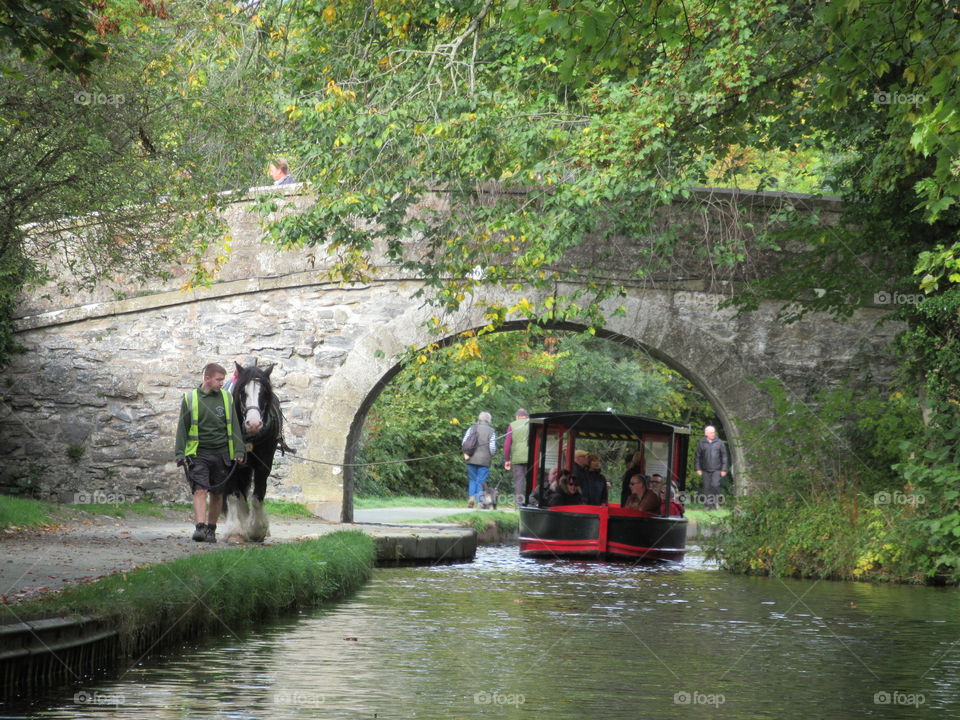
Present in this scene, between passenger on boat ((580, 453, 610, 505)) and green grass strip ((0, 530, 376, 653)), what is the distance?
6347 mm

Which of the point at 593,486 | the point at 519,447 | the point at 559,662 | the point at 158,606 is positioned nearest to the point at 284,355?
the point at 593,486

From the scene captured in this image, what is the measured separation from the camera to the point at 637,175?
11578mm

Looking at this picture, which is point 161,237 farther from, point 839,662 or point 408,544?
point 839,662

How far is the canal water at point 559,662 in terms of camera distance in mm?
5277

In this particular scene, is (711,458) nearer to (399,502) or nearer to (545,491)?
(399,502)

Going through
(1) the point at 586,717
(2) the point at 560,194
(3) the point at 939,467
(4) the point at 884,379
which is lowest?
(1) the point at 586,717

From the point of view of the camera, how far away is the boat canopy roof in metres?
15.9

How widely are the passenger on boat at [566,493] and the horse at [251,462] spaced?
5.64m

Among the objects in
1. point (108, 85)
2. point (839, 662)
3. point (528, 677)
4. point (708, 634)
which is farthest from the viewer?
point (108, 85)

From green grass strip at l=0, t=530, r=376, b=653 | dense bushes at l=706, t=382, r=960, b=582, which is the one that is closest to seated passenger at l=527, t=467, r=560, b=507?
dense bushes at l=706, t=382, r=960, b=582

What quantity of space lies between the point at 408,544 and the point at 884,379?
20.9 feet

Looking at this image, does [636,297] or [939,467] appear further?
[636,297]

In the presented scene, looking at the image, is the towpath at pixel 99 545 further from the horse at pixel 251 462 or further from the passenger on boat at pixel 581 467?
the passenger on boat at pixel 581 467

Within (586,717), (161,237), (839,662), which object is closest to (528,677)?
(586,717)
